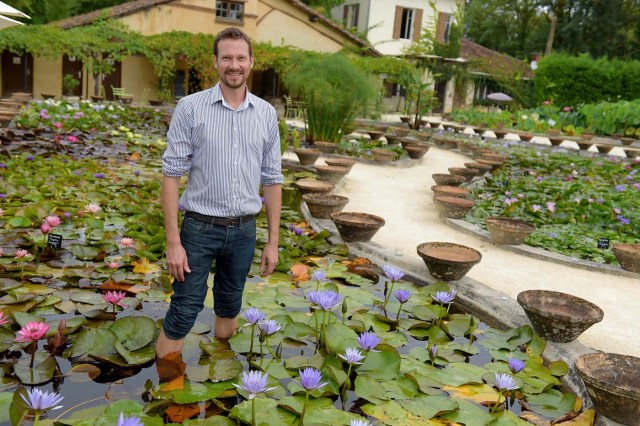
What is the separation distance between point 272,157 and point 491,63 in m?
30.8

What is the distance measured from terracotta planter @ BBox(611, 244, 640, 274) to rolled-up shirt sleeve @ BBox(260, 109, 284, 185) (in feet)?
12.4

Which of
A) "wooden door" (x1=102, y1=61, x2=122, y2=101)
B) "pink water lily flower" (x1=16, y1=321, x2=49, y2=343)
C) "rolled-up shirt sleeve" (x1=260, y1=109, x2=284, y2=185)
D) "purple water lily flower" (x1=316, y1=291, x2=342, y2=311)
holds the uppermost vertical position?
"wooden door" (x1=102, y1=61, x2=122, y2=101)

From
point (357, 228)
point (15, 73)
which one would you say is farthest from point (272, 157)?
point (15, 73)

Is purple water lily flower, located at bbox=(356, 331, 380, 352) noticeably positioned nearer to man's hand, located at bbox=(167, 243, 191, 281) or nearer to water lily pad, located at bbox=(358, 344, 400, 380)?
water lily pad, located at bbox=(358, 344, 400, 380)

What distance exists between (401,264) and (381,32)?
2709cm

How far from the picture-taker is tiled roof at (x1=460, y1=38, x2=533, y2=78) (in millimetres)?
30391

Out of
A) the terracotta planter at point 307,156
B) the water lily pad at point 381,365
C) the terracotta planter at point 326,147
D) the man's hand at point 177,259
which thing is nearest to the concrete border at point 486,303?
the water lily pad at point 381,365

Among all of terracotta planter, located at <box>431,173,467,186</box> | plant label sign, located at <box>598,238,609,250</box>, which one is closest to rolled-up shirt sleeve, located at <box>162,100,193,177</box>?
plant label sign, located at <box>598,238,609,250</box>

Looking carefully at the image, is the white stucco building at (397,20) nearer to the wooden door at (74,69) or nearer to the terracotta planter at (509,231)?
the wooden door at (74,69)

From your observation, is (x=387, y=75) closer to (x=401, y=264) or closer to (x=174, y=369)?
(x=401, y=264)

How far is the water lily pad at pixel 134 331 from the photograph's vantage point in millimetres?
2920

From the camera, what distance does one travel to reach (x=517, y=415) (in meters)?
2.79

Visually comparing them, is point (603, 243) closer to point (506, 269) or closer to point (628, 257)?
point (628, 257)

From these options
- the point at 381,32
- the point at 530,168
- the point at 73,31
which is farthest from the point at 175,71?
the point at 530,168
